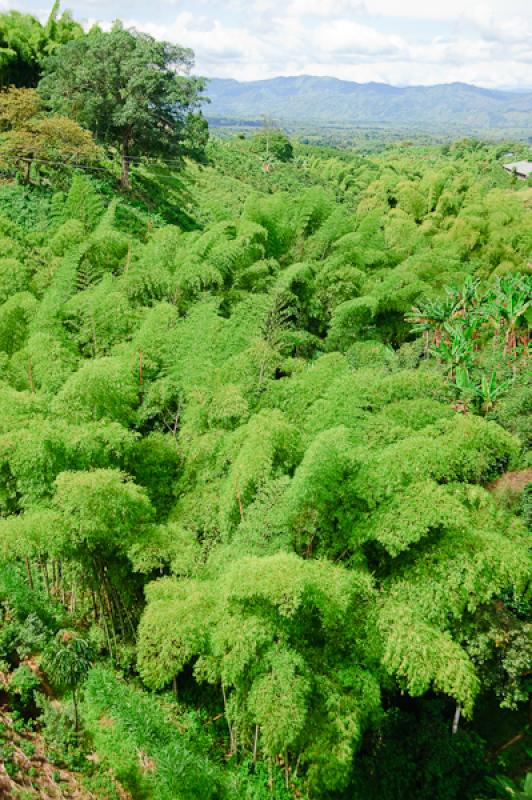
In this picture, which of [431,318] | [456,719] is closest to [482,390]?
[431,318]

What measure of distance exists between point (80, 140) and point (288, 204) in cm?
588

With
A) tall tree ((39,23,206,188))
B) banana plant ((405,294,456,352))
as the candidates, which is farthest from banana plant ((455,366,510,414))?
tall tree ((39,23,206,188))

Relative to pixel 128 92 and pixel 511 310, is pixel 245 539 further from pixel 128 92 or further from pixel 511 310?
pixel 128 92

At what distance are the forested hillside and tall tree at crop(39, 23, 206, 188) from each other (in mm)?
5007

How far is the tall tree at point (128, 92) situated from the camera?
50.0ft

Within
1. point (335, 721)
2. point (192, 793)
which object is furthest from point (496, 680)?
point (192, 793)

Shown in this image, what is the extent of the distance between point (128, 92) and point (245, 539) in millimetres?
13637

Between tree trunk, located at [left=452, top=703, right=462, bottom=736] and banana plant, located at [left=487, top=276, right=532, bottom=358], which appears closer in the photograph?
tree trunk, located at [left=452, top=703, right=462, bottom=736]

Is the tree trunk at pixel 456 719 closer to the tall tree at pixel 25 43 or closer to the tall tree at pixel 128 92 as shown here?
the tall tree at pixel 128 92

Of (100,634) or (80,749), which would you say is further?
(100,634)

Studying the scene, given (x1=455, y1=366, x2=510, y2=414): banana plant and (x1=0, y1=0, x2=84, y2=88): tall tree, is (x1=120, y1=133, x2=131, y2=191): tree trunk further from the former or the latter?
(x1=455, y1=366, x2=510, y2=414): banana plant

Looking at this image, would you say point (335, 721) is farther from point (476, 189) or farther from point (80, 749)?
point (476, 189)

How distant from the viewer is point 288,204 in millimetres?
15664

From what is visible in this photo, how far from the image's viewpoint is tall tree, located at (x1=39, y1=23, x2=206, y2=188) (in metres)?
15.2
